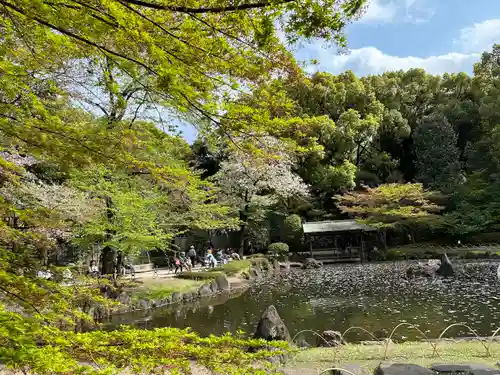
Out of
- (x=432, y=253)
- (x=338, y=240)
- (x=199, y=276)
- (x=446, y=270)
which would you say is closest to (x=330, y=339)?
(x=199, y=276)

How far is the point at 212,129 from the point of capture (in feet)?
10.6

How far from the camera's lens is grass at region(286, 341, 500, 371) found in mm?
5402

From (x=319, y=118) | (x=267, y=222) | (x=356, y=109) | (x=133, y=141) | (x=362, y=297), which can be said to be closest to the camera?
(x=319, y=118)

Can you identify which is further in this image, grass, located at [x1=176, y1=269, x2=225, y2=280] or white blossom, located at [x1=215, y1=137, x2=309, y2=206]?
white blossom, located at [x1=215, y1=137, x2=309, y2=206]

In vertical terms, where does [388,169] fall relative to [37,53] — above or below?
above

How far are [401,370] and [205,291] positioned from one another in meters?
10.2

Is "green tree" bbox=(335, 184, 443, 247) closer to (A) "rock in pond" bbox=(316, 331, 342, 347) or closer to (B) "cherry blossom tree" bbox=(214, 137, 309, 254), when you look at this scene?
(B) "cherry blossom tree" bbox=(214, 137, 309, 254)

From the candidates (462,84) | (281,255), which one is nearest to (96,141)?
(281,255)

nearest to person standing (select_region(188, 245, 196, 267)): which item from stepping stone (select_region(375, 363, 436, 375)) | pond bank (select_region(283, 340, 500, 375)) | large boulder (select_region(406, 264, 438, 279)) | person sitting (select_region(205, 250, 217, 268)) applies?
person sitting (select_region(205, 250, 217, 268))

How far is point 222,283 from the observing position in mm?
15125

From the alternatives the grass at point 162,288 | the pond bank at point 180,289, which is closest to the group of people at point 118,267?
the pond bank at point 180,289

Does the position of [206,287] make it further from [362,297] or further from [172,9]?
[172,9]

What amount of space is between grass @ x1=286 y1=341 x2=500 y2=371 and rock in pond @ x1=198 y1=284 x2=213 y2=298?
797 cm

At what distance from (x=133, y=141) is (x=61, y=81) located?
380 centimetres
